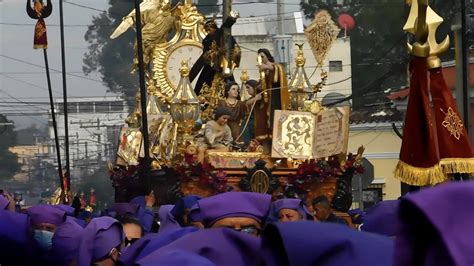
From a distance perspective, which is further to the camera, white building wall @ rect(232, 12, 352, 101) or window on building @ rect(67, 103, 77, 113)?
window on building @ rect(67, 103, 77, 113)

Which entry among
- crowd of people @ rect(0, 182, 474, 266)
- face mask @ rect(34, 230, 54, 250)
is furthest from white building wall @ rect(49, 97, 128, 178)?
crowd of people @ rect(0, 182, 474, 266)

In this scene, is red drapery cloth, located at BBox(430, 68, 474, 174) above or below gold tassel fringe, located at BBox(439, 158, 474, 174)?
above

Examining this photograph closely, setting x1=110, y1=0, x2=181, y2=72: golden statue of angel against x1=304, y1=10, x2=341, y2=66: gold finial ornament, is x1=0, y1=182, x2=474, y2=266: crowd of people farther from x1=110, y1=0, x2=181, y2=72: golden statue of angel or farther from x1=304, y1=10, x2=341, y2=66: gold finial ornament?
x1=110, y1=0, x2=181, y2=72: golden statue of angel

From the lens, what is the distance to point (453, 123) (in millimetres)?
8945

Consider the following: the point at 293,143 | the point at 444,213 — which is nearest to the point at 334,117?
the point at 293,143

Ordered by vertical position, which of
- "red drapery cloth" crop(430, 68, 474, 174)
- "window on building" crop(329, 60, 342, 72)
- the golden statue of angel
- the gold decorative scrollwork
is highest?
the golden statue of angel

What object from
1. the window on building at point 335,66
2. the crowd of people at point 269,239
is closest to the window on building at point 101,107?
the window on building at point 335,66

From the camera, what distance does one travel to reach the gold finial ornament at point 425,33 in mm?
8719

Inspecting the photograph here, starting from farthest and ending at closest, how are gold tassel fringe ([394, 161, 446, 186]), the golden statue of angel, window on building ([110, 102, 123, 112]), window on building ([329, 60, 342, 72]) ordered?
window on building ([110, 102, 123, 112]), window on building ([329, 60, 342, 72]), the golden statue of angel, gold tassel fringe ([394, 161, 446, 186])

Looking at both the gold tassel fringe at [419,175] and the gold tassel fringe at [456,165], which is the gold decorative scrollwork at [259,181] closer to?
the gold tassel fringe at [456,165]

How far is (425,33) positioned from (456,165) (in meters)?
0.92

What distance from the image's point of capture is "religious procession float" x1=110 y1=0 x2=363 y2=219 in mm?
14852

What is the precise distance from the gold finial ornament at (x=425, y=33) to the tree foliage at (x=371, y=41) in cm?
2449

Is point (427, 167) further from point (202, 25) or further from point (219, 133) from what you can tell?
point (202, 25)
